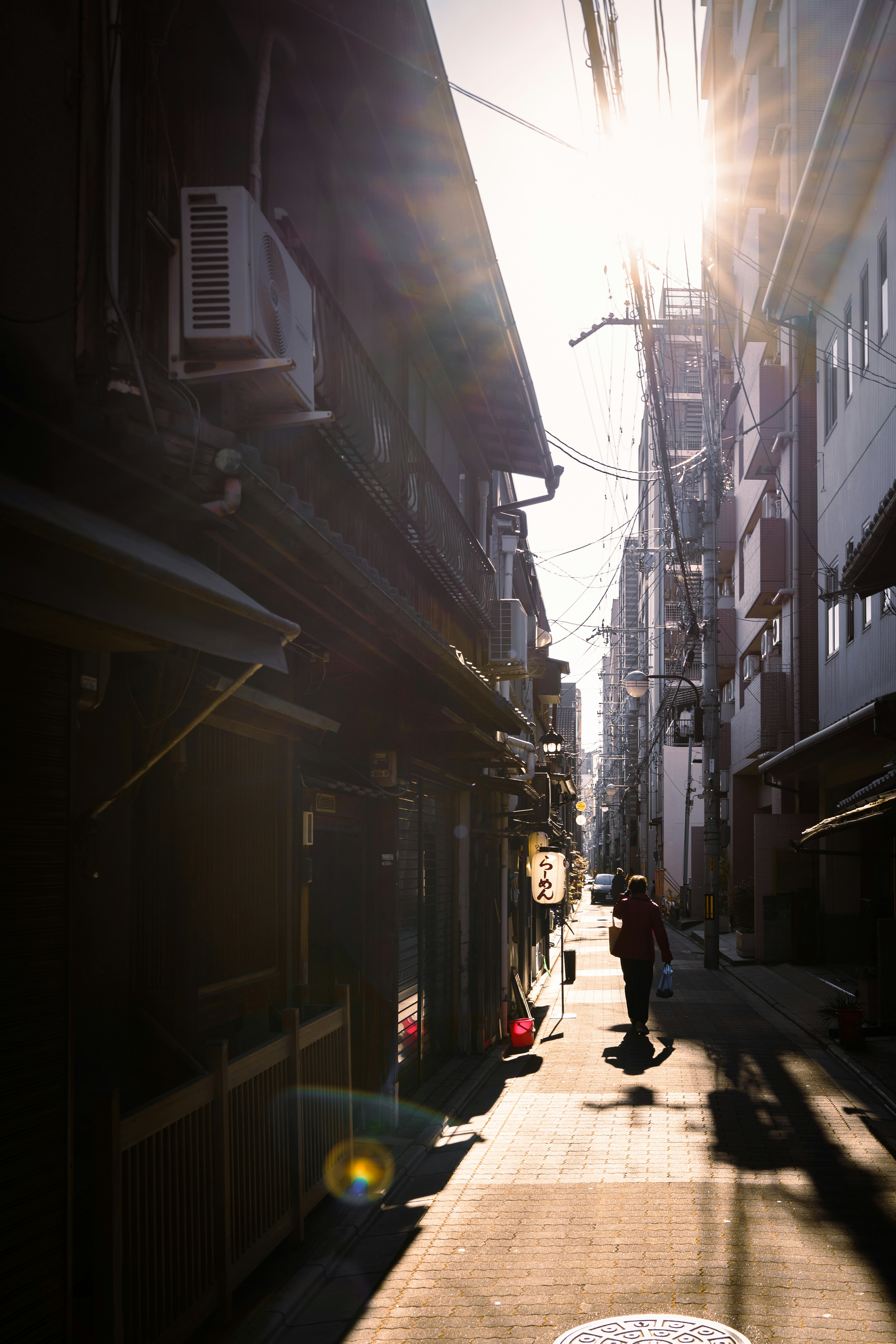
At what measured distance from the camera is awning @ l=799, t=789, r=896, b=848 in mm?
12336

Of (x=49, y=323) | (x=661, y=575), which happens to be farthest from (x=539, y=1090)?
(x=661, y=575)

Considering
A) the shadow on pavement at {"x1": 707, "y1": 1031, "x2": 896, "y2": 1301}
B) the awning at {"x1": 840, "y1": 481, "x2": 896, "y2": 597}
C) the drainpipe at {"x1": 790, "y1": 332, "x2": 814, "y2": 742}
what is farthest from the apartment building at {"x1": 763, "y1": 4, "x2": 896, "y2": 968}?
the shadow on pavement at {"x1": 707, "y1": 1031, "x2": 896, "y2": 1301}

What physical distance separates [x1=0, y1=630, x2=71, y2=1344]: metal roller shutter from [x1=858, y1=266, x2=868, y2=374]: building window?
669 inches

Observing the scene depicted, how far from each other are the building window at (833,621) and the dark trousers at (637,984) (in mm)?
8984

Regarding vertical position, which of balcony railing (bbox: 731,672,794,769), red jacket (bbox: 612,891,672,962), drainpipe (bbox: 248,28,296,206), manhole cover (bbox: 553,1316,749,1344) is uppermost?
drainpipe (bbox: 248,28,296,206)

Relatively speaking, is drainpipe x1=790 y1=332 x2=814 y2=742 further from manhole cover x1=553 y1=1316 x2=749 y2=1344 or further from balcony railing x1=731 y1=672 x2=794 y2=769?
manhole cover x1=553 y1=1316 x2=749 y2=1344

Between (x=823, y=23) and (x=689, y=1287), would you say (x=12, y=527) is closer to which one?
(x=689, y=1287)

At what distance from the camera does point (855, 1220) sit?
7219 millimetres

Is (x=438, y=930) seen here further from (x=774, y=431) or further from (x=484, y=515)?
(x=774, y=431)

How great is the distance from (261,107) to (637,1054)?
466 inches

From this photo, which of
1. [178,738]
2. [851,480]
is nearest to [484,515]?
[851,480]

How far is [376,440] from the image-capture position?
28.8 ft

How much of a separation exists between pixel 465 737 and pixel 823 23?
19.0 meters

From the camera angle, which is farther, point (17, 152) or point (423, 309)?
point (423, 309)
